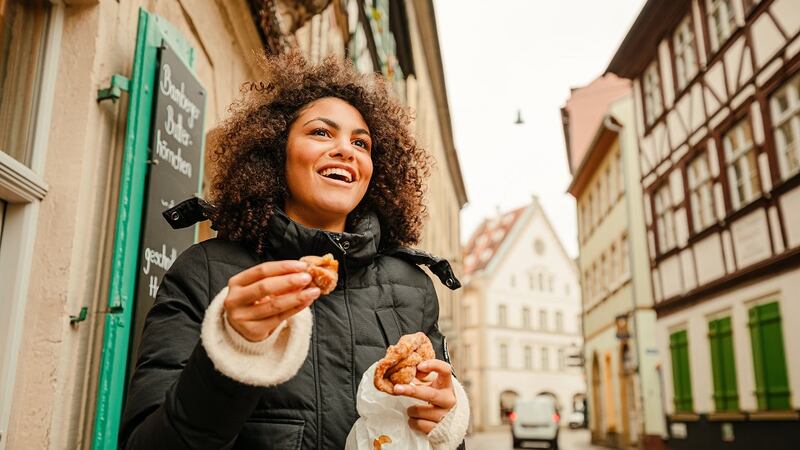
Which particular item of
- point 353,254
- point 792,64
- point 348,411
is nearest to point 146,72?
point 353,254

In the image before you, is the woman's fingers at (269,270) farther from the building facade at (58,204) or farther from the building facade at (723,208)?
the building facade at (723,208)

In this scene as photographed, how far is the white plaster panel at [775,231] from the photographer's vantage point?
10406 mm

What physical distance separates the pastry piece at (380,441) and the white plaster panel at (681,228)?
1373 cm

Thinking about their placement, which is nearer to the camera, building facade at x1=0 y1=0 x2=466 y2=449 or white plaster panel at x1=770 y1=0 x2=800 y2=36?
building facade at x1=0 y1=0 x2=466 y2=449

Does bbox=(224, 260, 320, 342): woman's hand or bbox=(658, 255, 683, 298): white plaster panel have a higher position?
bbox=(658, 255, 683, 298): white plaster panel

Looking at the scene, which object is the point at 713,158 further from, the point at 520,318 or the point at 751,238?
the point at 520,318

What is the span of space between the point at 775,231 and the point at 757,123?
5.81 feet

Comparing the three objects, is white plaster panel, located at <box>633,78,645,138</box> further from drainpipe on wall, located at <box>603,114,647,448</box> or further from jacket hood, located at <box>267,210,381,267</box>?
jacket hood, located at <box>267,210,381,267</box>

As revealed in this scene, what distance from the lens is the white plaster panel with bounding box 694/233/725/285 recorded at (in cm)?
1259

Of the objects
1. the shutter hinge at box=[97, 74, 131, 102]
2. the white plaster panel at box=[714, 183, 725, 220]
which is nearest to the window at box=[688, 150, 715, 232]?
the white plaster panel at box=[714, 183, 725, 220]

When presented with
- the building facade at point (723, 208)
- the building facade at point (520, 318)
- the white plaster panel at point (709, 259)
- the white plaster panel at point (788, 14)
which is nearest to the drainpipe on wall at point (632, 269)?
the building facade at point (723, 208)

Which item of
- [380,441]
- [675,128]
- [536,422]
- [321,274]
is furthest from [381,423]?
[536,422]

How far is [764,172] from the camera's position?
1077 centimetres

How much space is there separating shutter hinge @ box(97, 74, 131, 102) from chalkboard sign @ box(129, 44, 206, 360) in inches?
8.9
